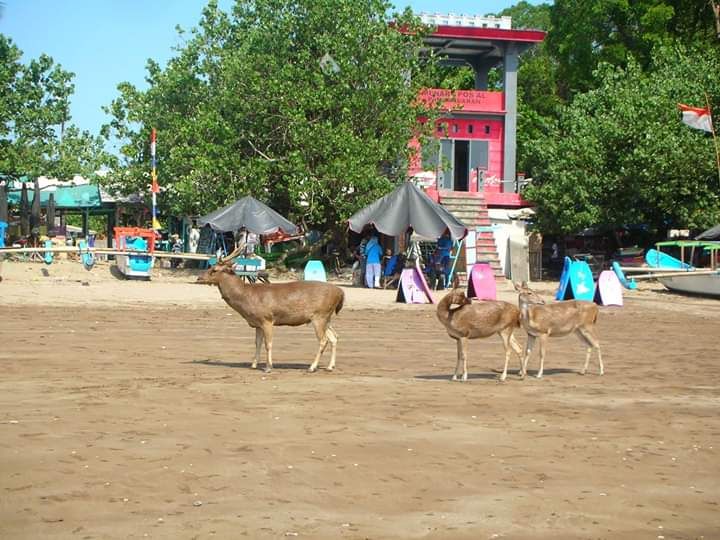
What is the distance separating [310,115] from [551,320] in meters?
21.6

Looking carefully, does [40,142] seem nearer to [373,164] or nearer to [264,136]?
[264,136]

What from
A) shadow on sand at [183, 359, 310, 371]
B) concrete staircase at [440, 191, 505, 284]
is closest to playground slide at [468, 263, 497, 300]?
concrete staircase at [440, 191, 505, 284]

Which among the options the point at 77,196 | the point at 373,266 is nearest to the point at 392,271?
the point at 373,266

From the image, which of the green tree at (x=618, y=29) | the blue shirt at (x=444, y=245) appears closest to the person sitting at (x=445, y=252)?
the blue shirt at (x=444, y=245)

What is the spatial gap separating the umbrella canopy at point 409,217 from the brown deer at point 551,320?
565 inches

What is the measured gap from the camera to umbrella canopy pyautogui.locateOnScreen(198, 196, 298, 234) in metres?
30.3

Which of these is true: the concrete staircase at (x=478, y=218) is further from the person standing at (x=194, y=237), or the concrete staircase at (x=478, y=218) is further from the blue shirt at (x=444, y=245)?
the person standing at (x=194, y=237)

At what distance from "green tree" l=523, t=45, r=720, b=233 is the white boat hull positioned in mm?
5042

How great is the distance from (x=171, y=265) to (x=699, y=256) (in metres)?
18.2

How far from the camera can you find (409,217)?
29.0 m

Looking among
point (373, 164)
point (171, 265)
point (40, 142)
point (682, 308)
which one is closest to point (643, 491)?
point (682, 308)

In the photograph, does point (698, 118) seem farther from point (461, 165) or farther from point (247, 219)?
point (461, 165)

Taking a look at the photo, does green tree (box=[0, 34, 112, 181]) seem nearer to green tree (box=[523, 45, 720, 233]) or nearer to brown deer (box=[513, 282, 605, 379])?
green tree (box=[523, 45, 720, 233])

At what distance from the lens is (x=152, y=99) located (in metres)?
40.8
